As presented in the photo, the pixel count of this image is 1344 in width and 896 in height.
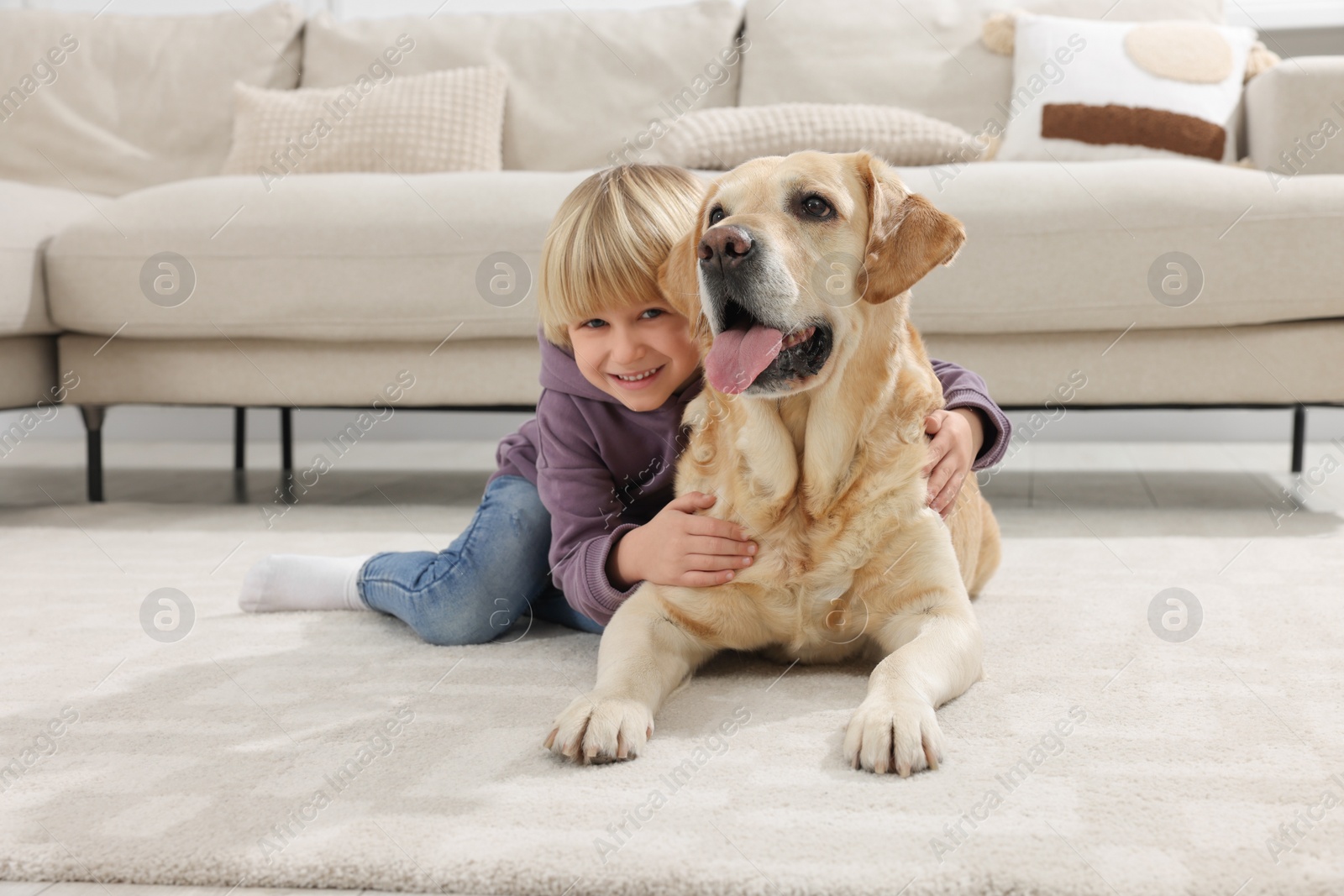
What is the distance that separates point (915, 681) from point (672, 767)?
11.4 inches

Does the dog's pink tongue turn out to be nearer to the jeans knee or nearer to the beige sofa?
the jeans knee

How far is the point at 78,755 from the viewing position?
114cm

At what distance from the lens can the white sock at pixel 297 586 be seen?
1795mm

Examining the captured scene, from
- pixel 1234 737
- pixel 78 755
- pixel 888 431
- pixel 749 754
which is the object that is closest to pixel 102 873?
pixel 78 755

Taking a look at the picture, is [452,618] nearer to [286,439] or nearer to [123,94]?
[286,439]

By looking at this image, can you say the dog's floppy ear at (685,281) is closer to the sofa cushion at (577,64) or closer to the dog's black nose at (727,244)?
the dog's black nose at (727,244)

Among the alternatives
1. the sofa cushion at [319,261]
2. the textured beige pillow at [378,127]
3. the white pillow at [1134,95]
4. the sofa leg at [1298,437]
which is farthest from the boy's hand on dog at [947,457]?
the textured beige pillow at [378,127]

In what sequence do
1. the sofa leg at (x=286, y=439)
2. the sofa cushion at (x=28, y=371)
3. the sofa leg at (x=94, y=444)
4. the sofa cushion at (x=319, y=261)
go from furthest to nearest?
the sofa leg at (x=286, y=439), the sofa leg at (x=94, y=444), the sofa cushion at (x=28, y=371), the sofa cushion at (x=319, y=261)

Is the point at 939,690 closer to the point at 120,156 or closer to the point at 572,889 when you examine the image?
the point at 572,889

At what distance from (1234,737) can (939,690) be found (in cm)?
31

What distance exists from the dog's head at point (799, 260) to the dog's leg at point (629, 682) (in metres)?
0.32

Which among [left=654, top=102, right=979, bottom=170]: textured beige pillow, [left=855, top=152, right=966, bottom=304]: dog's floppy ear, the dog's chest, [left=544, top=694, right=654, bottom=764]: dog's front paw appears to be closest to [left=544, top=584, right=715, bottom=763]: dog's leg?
[left=544, top=694, right=654, bottom=764]: dog's front paw

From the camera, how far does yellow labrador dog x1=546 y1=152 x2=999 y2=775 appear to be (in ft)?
4.22

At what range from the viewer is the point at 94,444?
9.27ft
